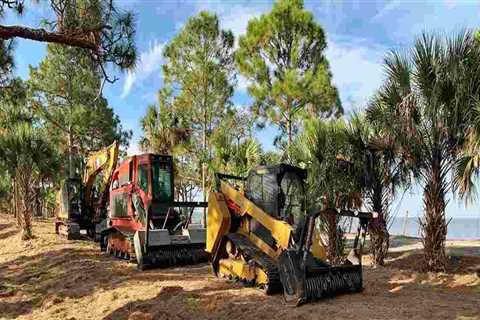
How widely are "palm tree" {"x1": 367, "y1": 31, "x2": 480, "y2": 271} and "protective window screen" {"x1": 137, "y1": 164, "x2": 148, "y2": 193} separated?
707 centimetres

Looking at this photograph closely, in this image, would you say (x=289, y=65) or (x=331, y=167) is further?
(x=289, y=65)

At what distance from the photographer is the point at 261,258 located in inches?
360

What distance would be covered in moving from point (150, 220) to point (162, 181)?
129 centimetres

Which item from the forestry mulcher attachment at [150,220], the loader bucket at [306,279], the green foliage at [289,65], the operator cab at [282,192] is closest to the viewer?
the loader bucket at [306,279]

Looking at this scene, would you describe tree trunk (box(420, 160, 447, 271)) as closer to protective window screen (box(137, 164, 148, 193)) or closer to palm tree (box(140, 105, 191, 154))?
protective window screen (box(137, 164, 148, 193))

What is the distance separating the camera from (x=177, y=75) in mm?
30234

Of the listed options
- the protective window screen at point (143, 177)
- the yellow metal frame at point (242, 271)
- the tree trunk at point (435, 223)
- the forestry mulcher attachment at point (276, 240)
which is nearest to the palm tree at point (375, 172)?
the tree trunk at point (435, 223)

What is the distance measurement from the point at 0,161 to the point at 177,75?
1151cm

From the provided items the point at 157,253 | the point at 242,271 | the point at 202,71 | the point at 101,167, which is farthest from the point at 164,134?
the point at 242,271

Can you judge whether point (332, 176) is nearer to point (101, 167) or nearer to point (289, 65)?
point (101, 167)

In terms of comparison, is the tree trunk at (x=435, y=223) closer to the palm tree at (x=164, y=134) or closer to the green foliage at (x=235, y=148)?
the green foliage at (x=235, y=148)

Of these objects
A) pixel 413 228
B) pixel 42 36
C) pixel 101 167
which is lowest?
pixel 413 228

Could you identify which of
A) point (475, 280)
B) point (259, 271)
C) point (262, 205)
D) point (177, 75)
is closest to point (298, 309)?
point (259, 271)

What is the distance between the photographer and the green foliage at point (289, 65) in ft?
80.6
